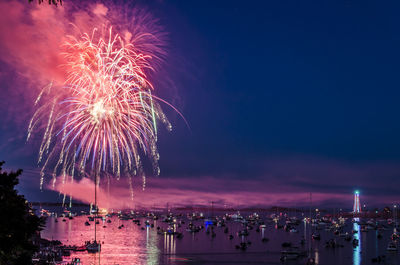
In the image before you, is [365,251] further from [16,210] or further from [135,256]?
[16,210]

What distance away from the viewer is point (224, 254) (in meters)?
67.3

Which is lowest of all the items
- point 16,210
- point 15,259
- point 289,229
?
point 289,229

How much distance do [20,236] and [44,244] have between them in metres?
50.9

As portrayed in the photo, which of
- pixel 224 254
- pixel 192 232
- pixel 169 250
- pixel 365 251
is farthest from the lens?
pixel 192 232

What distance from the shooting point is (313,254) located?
69375mm

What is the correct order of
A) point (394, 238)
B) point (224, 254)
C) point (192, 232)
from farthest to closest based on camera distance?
1. point (192, 232)
2. point (394, 238)
3. point (224, 254)

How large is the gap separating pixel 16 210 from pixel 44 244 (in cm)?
5114

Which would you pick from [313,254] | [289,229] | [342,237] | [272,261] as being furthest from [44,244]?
[289,229]

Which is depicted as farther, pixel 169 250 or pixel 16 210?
pixel 169 250

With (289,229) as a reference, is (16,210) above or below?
above

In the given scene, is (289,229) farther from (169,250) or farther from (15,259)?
(15,259)

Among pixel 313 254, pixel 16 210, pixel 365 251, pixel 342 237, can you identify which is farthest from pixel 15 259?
pixel 342 237

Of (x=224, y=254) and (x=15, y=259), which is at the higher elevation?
(x=15, y=259)

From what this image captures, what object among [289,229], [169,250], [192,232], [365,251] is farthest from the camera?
[289,229]
